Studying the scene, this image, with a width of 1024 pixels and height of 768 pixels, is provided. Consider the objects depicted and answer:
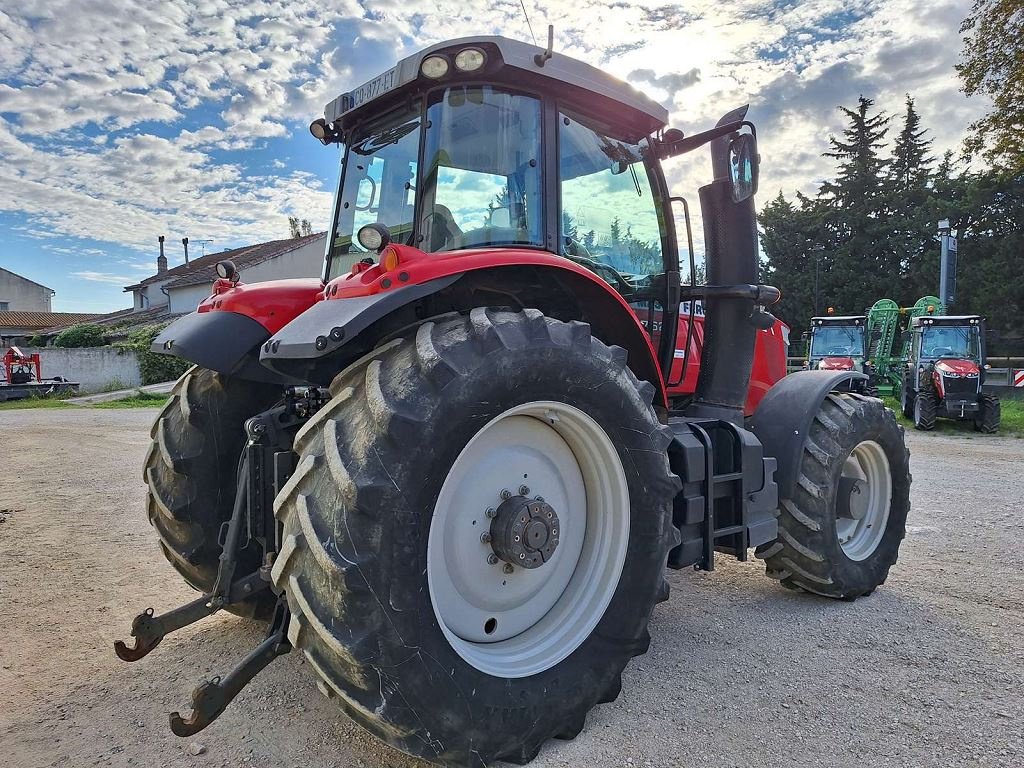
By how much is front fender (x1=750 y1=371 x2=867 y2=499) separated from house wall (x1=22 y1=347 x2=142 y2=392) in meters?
23.0

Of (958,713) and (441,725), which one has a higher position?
(441,725)

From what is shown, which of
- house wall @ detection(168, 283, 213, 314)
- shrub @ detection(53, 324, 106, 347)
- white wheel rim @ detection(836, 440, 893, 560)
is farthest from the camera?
house wall @ detection(168, 283, 213, 314)

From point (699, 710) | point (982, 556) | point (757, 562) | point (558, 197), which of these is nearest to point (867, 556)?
point (757, 562)

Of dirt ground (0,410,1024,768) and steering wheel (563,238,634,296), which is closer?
dirt ground (0,410,1024,768)

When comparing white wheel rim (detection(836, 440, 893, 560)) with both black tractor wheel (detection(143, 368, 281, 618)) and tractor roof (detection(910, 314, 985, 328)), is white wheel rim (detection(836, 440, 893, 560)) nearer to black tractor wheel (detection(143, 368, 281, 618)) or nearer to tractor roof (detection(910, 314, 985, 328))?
black tractor wheel (detection(143, 368, 281, 618))

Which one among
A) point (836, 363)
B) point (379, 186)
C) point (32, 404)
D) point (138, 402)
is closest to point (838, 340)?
point (836, 363)

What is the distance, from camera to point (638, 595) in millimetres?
2598

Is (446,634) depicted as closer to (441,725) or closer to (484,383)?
(441,725)

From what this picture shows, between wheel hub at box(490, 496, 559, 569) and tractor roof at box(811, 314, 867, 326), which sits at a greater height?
tractor roof at box(811, 314, 867, 326)

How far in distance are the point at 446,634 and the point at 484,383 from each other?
77 cm

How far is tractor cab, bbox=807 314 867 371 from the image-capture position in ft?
55.9

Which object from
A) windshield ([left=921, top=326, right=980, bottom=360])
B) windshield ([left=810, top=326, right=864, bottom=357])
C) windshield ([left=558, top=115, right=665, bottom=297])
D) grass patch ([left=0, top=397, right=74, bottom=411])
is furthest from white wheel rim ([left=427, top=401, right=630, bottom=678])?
grass patch ([left=0, top=397, right=74, bottom=411])

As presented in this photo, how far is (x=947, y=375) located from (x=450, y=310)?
13166mm

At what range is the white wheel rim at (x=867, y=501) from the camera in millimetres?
3914
